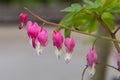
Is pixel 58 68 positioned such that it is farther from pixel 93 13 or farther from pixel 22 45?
pixel 93 13

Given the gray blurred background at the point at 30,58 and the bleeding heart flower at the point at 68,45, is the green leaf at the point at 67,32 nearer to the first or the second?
the bleeding heart flower at the point at 68,45

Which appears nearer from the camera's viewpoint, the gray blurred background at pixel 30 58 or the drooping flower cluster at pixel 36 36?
the drooping flower cluster at pixel 36 36

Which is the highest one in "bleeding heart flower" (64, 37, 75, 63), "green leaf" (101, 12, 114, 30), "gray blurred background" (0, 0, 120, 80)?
"green leaf" (101, 12, 114, 30)

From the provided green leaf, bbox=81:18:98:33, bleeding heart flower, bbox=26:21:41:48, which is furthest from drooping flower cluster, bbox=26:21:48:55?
green leaf, bbox=81:18:98:33

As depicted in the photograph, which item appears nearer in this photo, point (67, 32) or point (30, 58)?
point (67, 32)

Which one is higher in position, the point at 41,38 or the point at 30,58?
the point at 41,38

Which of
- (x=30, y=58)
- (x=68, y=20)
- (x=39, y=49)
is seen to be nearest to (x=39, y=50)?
(x=39, y=49)

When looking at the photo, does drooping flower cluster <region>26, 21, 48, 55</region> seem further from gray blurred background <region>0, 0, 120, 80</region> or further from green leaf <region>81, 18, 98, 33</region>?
gray blurred background <region>0, 0, 120, 80</region>

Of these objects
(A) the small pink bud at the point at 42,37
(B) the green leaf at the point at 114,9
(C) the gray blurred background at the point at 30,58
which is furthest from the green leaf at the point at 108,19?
(C) the gray blurred background at the point at 30,58

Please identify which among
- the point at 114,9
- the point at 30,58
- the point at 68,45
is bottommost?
the point at 30,58

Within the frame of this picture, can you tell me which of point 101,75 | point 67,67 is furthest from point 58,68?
point 101,75

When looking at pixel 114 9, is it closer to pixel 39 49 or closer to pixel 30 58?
pixel 39 49
